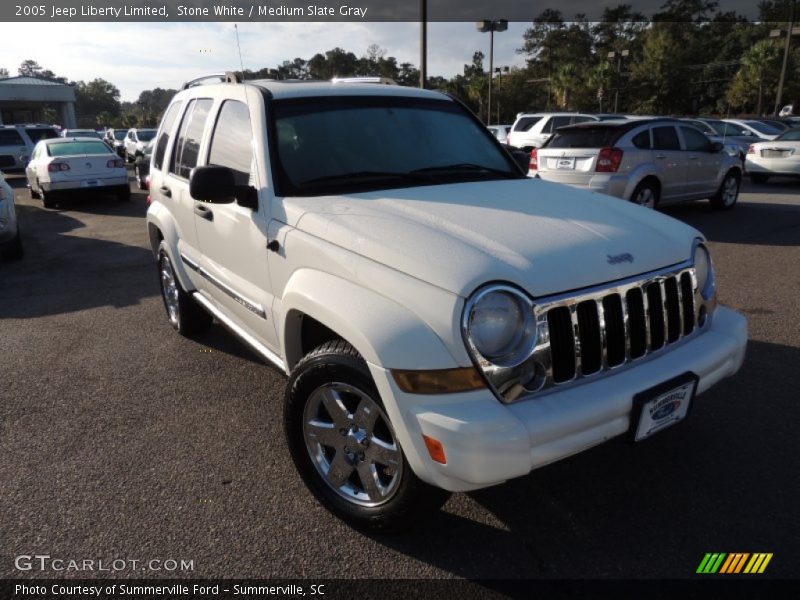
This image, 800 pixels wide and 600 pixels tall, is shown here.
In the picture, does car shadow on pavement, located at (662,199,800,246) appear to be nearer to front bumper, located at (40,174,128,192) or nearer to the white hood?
the white hood

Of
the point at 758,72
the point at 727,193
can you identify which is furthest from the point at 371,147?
the point at 758,72

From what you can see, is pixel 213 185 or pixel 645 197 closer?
pixel 213 185

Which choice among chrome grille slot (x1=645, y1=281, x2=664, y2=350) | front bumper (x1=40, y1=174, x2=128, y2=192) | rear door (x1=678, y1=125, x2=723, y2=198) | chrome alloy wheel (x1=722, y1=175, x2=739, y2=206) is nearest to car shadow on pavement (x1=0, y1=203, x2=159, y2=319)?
front bumper (x1=40, y1=174, x2=128, y2=192)

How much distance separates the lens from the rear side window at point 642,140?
906 cm

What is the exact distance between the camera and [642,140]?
917cm

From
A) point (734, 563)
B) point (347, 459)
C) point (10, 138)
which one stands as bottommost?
point (734, 563)

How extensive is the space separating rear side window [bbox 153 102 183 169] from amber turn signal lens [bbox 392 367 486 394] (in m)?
3.44

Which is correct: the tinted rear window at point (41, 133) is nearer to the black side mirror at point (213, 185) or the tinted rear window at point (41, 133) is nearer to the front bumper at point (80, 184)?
the front bumper at point (80, 184)

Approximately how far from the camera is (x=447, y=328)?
2078mm

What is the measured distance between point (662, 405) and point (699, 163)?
9035 mm

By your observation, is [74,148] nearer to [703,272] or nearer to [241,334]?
[241,334]

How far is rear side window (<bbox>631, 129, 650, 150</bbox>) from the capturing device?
9060 millimetres

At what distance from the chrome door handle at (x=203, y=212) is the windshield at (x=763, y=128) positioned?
62.1ft

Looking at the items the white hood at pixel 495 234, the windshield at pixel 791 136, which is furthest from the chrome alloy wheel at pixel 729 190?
the white hood at pixel 495 234
